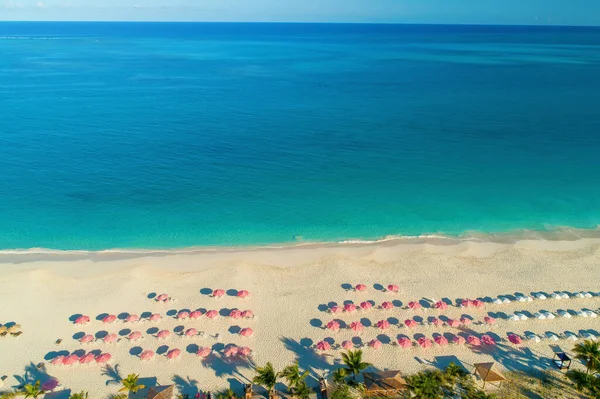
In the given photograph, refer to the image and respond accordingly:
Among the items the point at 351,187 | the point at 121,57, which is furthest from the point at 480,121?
the point at 121,57

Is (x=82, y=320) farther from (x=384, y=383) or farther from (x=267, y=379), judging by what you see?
→ (x=384, y=383)

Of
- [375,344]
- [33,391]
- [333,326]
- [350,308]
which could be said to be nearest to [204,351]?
[333,326]

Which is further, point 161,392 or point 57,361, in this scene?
→ point 57,361

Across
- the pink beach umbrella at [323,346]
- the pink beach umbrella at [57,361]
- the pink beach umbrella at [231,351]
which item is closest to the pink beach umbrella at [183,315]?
the pink beach umbrella at [231,351]

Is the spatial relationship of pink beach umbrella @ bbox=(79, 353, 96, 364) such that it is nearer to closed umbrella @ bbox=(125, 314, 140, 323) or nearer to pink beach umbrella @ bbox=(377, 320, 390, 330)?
closed umbrella @ bbox=(125, 314, 140, 323)

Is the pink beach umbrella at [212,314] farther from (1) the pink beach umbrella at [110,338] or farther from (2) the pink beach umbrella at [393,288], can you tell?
(2) the pink beach umbrella at [393,288]

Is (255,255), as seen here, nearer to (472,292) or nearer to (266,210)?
(266,210)
